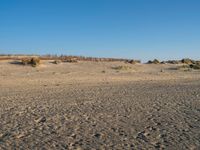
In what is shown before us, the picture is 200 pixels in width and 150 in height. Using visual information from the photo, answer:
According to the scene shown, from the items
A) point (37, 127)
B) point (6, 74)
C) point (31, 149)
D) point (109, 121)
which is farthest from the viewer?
point (6, 74)

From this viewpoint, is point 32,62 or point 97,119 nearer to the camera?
point 97,119

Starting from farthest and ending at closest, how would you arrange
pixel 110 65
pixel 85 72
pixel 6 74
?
pixel 110 65
pixel 85 72
pixel 6 74

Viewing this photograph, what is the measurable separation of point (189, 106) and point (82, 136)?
631 centimetres

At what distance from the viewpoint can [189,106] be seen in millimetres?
15234

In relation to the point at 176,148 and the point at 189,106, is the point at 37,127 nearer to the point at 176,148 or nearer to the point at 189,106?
the point at 176,148

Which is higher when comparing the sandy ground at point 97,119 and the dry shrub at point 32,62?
the dry shrub at point 32,62

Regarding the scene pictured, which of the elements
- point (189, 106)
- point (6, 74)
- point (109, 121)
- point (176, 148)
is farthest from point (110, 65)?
point (176, 148)

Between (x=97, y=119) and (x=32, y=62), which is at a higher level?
(x=32, y=62)

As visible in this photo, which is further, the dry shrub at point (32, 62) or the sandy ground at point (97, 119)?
the dry shrub at point (32, 62)

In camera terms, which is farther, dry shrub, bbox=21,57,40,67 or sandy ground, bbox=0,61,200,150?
dry shrub, bbox=21,57,40,67

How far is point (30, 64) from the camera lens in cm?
3309

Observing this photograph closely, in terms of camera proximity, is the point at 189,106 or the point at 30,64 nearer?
the point at 189,106

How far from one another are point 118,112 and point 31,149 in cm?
528

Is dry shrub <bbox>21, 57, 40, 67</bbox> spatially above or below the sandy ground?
above
